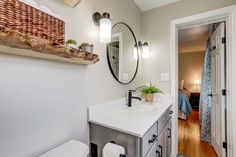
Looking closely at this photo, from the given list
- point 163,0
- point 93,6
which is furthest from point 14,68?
point 163,0

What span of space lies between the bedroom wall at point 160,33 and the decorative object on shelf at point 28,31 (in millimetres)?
1550

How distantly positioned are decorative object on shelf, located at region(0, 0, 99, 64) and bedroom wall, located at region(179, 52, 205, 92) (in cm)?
615

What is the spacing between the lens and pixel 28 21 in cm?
66

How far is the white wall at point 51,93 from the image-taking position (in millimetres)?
679

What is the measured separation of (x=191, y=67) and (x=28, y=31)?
6.46 meters

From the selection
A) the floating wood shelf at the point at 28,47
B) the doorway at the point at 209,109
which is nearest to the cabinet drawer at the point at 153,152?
the floating wood shelf at the point at 28,47

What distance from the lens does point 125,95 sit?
5.49 ft

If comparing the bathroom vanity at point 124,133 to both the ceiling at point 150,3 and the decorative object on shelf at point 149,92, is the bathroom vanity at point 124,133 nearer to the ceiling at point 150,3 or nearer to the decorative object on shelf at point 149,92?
the decorative object on shelf at point 149,92

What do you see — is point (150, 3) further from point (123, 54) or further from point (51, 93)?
point (51, 93)

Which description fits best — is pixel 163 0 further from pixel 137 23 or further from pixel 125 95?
pixel 125 95

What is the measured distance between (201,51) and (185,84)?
1612mm

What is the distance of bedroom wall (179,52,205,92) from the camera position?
18.7 feet

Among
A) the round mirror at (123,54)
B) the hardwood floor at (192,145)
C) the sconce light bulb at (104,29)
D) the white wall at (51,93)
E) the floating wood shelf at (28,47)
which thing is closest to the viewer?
the floating wood shelf at (28,47)

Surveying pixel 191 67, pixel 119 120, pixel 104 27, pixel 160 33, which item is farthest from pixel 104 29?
pixel 191 67
